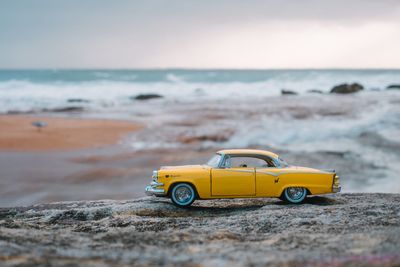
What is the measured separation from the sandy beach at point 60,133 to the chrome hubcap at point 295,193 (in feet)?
54.4

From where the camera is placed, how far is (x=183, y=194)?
11.5 metres

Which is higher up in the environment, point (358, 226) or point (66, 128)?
point (66, 128)

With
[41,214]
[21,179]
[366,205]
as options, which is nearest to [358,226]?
[366,205]

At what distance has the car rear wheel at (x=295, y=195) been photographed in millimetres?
11805

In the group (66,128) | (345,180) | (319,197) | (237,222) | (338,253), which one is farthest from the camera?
(66,128)

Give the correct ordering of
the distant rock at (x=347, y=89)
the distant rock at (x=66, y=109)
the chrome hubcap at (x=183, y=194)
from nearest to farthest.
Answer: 1. the chrome hubcap at (x=183, y=194)
2. the distant rock at (x=66, y=109)
3. the distant rock at (x=347, y=89)

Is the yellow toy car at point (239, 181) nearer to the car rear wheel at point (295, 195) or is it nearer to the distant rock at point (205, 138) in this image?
the car rear wheel at point (295, 195)

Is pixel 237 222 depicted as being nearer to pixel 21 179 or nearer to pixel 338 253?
pixel 338 253

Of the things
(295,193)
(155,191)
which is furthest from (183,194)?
(295,193)

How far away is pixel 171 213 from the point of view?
11180mm

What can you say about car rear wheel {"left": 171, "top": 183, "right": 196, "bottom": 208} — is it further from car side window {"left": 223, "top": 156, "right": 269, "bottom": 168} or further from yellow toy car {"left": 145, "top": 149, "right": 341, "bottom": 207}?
car side window {"left": 223, "top": 156, "right": 269, "bottom": 168}

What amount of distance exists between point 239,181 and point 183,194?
3.89 ft

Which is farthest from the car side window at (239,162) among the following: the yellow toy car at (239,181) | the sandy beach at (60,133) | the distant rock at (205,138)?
the distant rock at (205,138)

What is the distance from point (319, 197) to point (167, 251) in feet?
20.7
